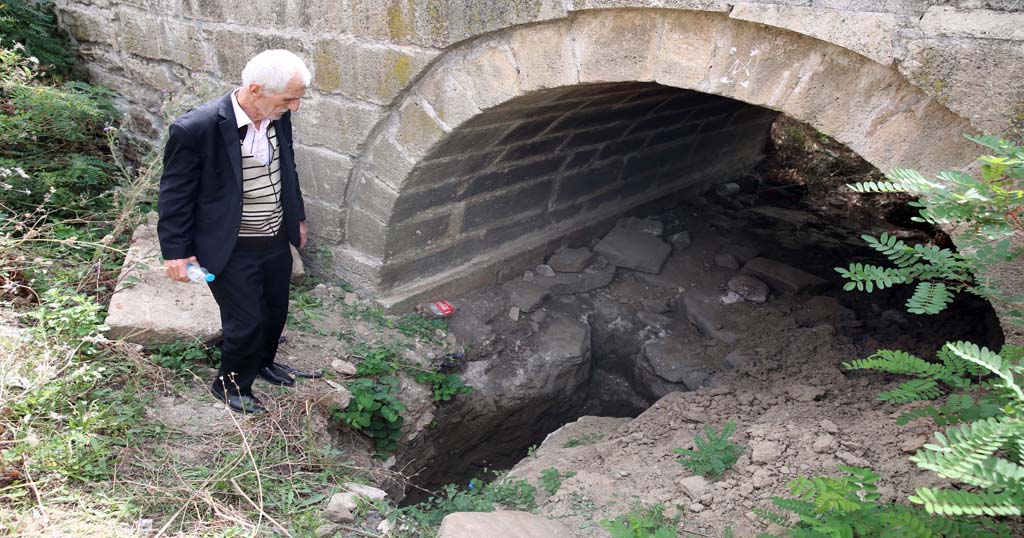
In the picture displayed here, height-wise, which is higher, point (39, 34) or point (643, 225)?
point (39, 34)

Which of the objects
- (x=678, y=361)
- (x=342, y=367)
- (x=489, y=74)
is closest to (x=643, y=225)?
(x=678, y=361)

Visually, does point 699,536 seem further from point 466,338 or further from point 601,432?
point 466,338

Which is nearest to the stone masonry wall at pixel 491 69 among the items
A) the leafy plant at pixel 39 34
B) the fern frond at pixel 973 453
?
the leafy plant at pixel 39 34

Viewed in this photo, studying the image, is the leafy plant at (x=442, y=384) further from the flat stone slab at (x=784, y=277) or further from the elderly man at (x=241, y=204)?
the flat stone slab at (x=784, y=277)

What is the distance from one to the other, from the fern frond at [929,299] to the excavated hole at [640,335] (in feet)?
5.80

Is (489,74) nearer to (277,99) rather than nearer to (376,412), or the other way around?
(277,99)

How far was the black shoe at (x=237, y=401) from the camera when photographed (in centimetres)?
313

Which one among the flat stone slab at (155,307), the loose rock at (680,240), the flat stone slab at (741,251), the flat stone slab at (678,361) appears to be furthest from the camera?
the loose rock at (680,240)

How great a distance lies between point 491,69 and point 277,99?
1084 millimetres

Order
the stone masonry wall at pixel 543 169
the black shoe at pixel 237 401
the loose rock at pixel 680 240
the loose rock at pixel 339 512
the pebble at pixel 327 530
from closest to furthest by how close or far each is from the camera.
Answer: the pebble at pixel 327 530 < the loose rock at pixel 339 512 < the black shoe at pixel 237 401 < the stone masonry wall at pixel 543 169 < the loose rock at pixel 680 240

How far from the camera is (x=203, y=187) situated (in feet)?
9.19

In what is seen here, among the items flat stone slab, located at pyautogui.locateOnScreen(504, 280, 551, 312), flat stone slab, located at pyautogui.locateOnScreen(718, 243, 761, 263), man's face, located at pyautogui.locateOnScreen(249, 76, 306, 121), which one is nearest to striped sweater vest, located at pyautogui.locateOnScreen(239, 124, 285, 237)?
man's face, located at pyautogui.locateOnScreen(249, 76, 306, 121)

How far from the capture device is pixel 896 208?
6.80 meters

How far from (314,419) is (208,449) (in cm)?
53
